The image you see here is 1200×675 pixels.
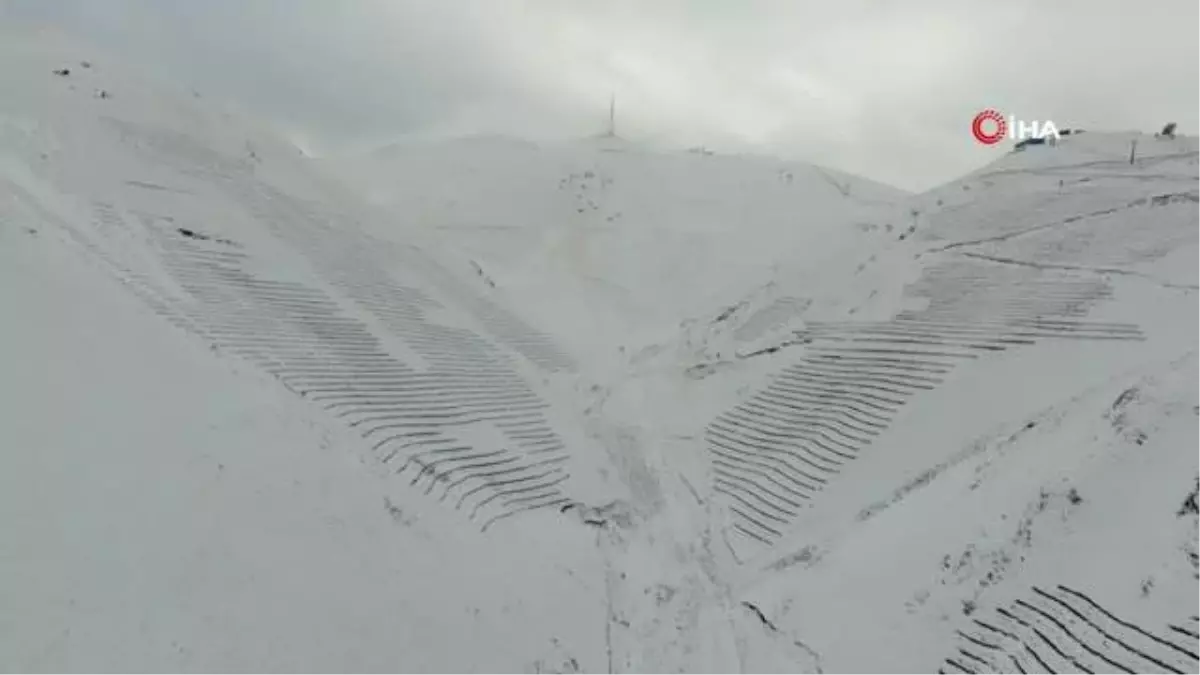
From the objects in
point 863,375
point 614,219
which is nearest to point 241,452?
point 863,375

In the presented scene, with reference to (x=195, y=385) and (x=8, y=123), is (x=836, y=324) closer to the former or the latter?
(x=195, y=385)

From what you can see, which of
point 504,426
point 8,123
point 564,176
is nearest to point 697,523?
point 504,426

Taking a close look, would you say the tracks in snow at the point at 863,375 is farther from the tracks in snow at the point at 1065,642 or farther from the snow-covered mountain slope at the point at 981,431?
the tracks in snow at the point at 1065,642

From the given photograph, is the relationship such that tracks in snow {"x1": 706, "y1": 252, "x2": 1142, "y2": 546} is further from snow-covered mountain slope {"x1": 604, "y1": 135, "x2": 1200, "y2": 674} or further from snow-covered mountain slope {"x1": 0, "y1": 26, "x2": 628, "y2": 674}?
snow-covered mountain slope {"x1": 0, "y1": 26, "x2": 628, "y2": 674}

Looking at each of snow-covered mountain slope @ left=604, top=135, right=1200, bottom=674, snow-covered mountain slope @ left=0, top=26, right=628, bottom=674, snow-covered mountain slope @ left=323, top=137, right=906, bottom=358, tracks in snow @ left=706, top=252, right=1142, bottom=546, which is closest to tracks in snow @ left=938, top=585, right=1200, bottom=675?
snow-covered mountain slope @ left=604, top=135, right=1200, bottom=674

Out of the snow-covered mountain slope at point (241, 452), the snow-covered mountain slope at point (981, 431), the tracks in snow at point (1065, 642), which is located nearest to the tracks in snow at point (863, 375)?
the snow-covered mountain slope at point (981, 431)

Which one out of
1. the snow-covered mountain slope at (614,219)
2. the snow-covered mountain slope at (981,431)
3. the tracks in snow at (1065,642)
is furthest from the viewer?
the snow-covered mountain slope at (614,219)

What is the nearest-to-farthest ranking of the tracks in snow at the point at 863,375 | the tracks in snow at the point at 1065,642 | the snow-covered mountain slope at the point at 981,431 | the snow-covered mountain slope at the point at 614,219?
the tracks in snow at the point at 1065,642
the snow-covered mountain slope at the point at 981,431
the tracks in snow at the point at 863,375
the snow-covered mountain slope at the point at 614,219
